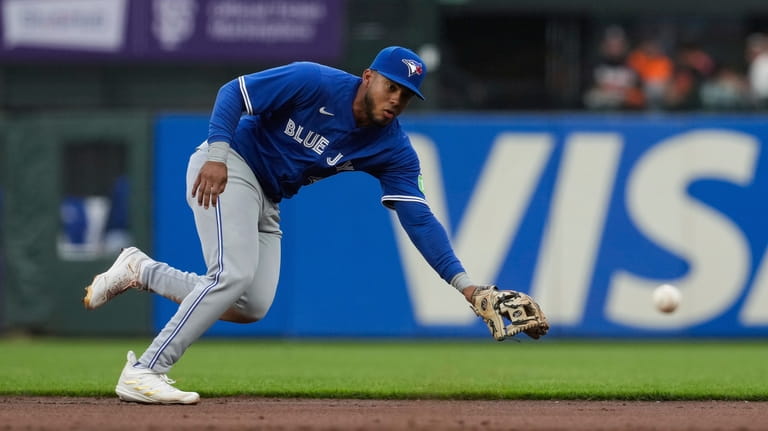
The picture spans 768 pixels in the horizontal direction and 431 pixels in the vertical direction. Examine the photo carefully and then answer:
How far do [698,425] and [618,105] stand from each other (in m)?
9.05

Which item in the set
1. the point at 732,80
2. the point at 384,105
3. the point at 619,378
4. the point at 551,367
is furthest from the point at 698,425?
A: the point at 732,80

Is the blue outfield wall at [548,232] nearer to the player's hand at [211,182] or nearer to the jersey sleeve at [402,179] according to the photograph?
the jersey sleeve at [402,179]

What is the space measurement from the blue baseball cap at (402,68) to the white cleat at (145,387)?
5.91ft

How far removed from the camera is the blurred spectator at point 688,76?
14.2 m

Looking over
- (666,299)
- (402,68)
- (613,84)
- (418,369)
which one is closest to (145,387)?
(402,68)

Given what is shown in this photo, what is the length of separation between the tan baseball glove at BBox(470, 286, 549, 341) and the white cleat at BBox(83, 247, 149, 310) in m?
1.76

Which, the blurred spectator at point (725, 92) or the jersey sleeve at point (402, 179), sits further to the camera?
the blurred spectator at point (725, 92)

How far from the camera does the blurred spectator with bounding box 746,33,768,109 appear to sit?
13.9 metres

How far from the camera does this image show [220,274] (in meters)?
5.84

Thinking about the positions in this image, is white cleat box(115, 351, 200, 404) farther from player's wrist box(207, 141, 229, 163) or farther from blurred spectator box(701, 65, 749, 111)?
blurred spectator box(701, 65, 749, 111)

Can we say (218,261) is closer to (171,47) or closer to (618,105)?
(171,47)

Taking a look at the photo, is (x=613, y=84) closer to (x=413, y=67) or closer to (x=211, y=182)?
(x=413, y=67)

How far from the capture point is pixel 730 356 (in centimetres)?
1064

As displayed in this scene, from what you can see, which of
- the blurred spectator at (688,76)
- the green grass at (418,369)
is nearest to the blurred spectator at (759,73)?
the blurred spectator at (688,76)
